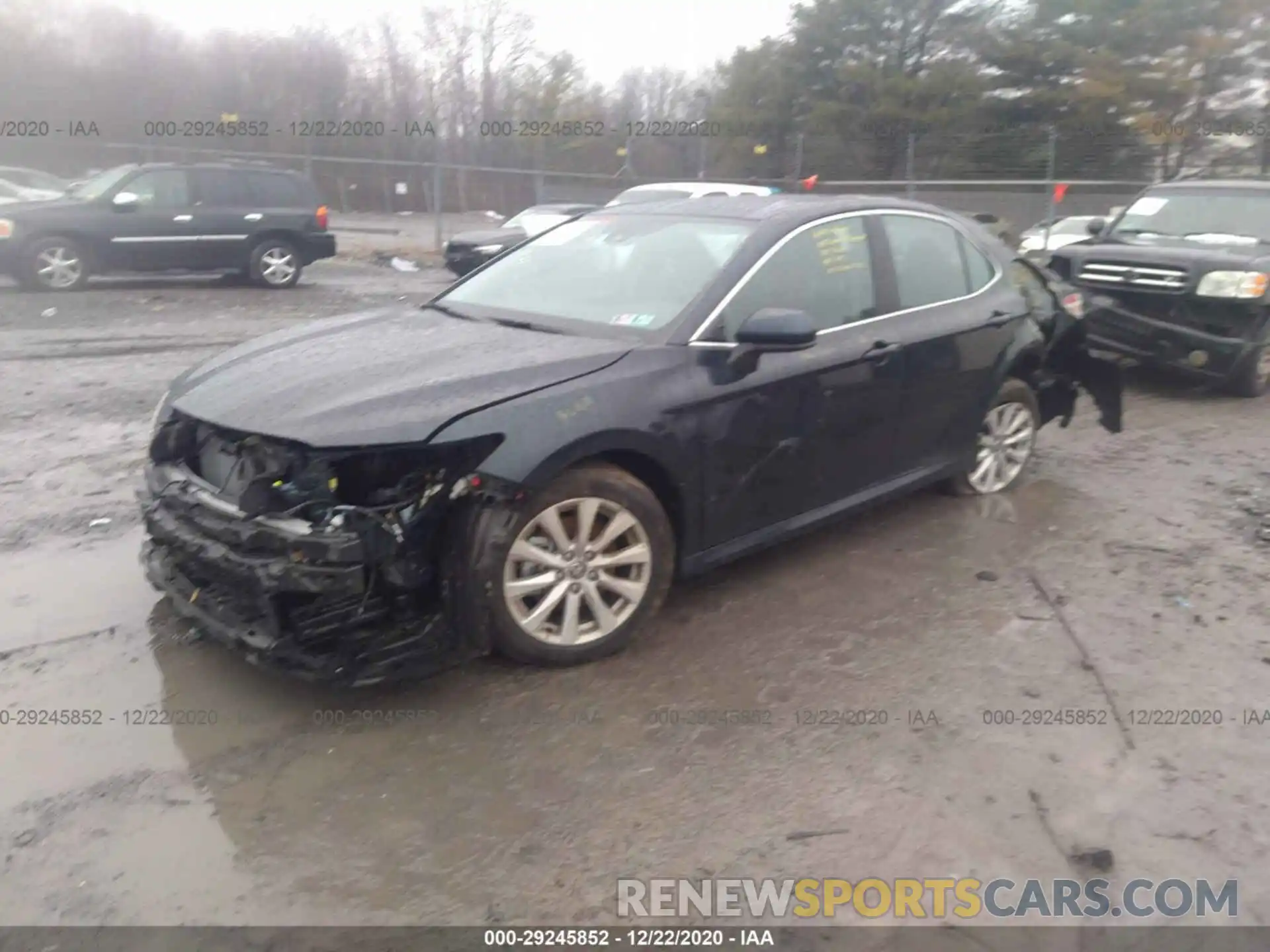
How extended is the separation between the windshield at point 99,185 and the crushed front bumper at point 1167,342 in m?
11.4

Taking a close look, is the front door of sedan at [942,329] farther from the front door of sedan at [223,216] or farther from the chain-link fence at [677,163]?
the chain-link fence at [677,163]

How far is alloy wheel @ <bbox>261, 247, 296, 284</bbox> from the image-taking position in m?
14.7

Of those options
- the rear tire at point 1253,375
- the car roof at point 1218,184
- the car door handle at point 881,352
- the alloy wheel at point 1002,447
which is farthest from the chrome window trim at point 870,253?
the car roof at point 1218,184

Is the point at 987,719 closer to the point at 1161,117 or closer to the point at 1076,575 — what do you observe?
the point at 1076,575

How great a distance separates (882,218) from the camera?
5164 millimetres

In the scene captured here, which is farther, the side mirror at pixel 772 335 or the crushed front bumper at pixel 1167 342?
the crushed front bumper at pixel 1167 342

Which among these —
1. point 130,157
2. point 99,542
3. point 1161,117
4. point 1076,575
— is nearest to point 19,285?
point 99,542

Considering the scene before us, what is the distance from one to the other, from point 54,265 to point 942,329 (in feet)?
39.0

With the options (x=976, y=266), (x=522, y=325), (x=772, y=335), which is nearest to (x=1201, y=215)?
(x=976, y=266)

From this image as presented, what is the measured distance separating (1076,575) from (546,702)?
109 inches

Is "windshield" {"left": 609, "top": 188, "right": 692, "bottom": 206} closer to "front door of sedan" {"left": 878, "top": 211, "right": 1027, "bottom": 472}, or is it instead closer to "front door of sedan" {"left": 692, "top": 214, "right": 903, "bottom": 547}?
"front door of sedan" {"left": 878, "top": 211, "right": 1027, "bottom": 472}

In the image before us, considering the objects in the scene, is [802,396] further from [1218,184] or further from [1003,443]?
[1218,184]

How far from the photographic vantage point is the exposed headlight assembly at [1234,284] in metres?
8.31

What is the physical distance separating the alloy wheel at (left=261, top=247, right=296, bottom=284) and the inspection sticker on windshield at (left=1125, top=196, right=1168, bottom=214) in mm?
10562
